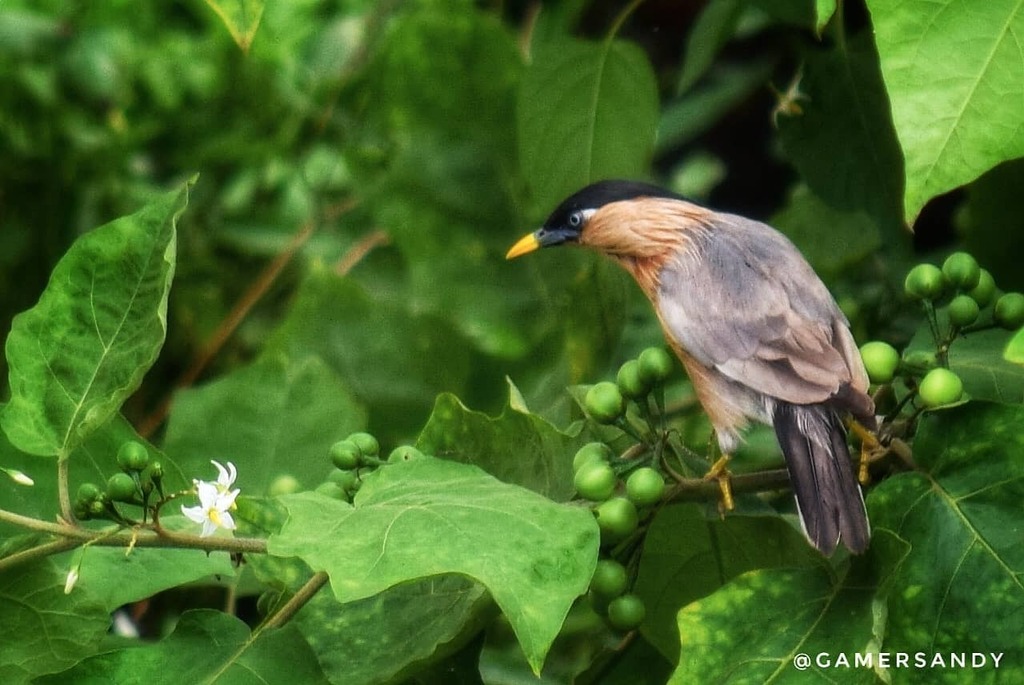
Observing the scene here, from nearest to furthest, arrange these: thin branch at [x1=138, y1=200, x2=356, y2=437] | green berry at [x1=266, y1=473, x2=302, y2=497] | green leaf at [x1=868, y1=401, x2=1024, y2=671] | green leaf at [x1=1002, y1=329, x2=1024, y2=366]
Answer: green leaf at [x1=1002, y1=329, x2=1024, y2=366] → green leaf at [x1=868, y1=401, x2=1024, y2=671] → green berry at [x1=266, y1=473, x2=302, y2=497] → thin branch at [x1=138, y1=200, x2=356, y2=437]

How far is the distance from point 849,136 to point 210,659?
1187 mm

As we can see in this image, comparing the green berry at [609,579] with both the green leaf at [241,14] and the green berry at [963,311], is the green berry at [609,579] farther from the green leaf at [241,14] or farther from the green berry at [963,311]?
the green leaf at [241,14]

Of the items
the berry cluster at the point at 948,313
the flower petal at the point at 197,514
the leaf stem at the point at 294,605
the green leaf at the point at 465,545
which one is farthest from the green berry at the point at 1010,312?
the flower petal at the point at 197,514

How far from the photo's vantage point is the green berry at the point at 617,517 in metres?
1.36

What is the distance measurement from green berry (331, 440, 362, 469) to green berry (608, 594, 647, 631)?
333 mm

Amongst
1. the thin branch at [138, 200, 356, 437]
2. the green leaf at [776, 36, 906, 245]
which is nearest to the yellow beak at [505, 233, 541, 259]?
the green leaf at [776, 36, 906, 245]

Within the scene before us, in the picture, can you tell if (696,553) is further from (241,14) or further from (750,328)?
(241,14)

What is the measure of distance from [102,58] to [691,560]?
1944 mm

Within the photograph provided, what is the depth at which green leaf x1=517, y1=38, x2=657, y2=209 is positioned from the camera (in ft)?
6.75

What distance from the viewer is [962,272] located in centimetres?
150

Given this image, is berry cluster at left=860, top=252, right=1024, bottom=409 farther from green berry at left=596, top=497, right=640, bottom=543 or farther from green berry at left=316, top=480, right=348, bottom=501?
green berry at left=316, top=480, right=348, bottom=501

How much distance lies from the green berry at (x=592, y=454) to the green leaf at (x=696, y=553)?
0.52 feet

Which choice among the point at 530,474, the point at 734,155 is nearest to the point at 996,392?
the point at 530,474

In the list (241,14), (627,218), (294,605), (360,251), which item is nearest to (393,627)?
(294,605)
